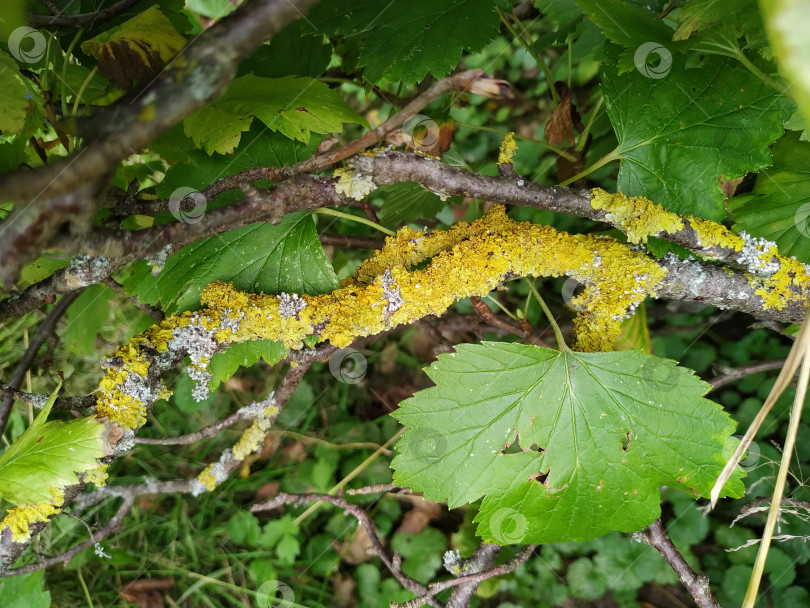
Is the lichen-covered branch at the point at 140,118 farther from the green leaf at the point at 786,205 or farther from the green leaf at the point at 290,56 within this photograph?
the green leaf at the point at 786,205

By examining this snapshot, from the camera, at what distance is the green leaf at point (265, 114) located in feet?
4.21

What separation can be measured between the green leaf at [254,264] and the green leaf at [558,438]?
0.44m

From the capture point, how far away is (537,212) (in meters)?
2.39

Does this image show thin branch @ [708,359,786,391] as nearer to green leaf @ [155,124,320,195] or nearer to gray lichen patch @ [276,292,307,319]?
gray lichen patch @ [276,292,307,319]

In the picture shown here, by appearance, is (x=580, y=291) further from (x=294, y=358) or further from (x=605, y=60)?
(x=294, y=358)
